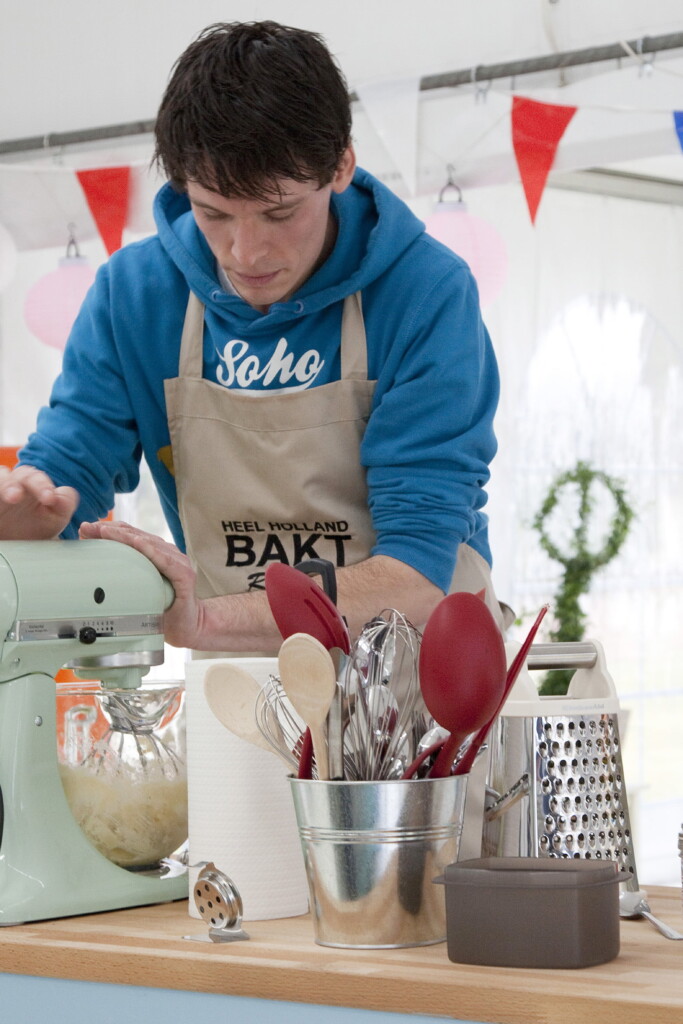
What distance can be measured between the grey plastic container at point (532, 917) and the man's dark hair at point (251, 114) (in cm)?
69

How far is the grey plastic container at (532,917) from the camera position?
81cm

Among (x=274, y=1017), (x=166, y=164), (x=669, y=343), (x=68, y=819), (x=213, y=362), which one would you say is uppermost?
(x=669, y=343)

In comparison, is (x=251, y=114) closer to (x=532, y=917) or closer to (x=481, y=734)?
(x=481, y=734)

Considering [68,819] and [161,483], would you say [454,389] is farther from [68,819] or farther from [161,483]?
[68,819]

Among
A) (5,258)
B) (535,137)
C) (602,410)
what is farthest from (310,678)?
(602,410)

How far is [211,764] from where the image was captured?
3.33 feet

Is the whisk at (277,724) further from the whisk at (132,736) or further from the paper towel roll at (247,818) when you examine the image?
the whisk at (132,736)

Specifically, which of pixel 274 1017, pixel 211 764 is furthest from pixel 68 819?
pixel 274 1017

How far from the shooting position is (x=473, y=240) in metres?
3.29

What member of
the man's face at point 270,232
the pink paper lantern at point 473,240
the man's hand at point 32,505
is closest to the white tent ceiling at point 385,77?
the pink paper lantern at point 473,240

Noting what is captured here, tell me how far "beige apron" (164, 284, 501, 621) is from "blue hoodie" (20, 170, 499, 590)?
0.02m

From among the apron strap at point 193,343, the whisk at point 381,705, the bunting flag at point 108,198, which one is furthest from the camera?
the bunting flag at point 108,198

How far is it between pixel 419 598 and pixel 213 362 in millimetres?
365

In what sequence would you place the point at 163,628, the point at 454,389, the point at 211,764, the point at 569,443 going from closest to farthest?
the point at 211,764
the point at 163,628
the point at 454,389
the point at 569,443
